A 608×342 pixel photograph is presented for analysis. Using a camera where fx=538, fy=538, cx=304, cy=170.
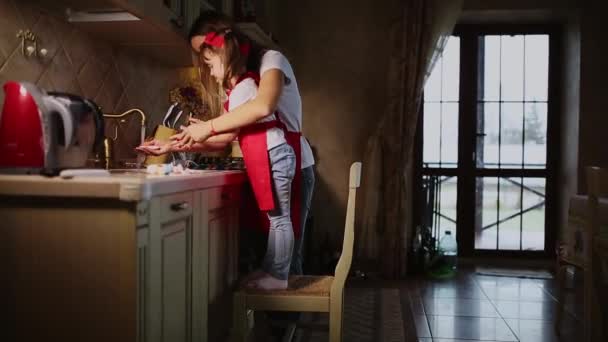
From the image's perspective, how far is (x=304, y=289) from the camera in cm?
188

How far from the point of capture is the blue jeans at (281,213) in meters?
1.84

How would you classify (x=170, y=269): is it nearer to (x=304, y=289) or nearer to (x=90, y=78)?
(x=304, y=289)

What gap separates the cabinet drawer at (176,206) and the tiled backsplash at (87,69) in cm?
64

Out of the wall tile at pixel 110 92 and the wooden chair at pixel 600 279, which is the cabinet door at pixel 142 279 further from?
the wooden chair at pixel 600 279

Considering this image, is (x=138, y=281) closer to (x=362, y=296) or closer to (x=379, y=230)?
(x=362, y=296)

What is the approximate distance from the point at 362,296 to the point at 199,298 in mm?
1913

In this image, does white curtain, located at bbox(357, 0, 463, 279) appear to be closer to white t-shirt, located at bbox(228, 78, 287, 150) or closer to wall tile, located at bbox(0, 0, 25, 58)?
white t-shirt, located at bbox(228, 78, 287, 150)

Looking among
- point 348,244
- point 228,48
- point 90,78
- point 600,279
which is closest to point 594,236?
point 600,279

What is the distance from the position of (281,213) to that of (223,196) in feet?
0.74

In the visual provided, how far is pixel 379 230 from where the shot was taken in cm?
407

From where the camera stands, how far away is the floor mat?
13.1 feet

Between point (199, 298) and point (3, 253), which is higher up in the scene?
point (3, 253)

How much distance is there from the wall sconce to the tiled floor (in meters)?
2.07

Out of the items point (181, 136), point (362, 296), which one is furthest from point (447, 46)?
point (181, 136)
